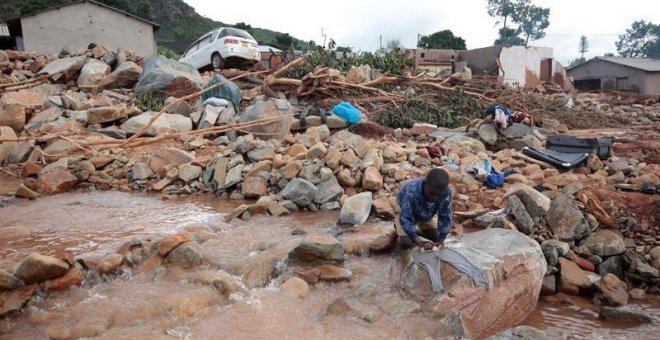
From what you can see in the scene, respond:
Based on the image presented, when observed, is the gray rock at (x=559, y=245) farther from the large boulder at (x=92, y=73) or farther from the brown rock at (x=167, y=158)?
the large boulder at (x=92, y=73)

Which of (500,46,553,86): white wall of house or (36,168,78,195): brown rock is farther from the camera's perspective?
(500,46,553,86): white wall of house

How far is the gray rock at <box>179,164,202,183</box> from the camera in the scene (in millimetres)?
7379

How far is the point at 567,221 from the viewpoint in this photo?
5.37 meters

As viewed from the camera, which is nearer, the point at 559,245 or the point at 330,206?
the point at 559,245

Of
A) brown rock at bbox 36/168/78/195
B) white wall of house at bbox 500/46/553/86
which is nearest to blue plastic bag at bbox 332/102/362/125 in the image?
brown rock at bbox 36/168/78/195

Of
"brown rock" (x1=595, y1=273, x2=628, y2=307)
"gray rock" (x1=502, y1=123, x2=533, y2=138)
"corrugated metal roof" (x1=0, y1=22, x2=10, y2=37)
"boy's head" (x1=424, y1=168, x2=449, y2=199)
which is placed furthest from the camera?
"corrugated metal roof" (x1=0, y1=22, x2=10, y2=37)

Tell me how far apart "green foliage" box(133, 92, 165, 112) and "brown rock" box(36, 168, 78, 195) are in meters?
3.38

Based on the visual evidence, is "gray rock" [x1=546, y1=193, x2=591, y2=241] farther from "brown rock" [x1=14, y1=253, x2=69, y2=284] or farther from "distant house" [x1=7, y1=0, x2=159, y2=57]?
"distant house" [x1=7, y1=0, x2=159, y2=57]

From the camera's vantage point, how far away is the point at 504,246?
4211 mm

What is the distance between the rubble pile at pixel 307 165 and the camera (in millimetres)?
4883

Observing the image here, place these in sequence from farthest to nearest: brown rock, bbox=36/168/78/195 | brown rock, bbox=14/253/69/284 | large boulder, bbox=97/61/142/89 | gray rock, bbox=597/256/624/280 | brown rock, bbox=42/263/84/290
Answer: large boulder, bbox=97/61/142/89 → brown rock, bbox=36/168/78/195 → gray rock, bbox=597/256/624/280 → brown rock, bbox=42/263/84/290 → brown rock, bbox=14/253/69/284

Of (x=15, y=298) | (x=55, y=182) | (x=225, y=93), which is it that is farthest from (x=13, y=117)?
(x=15, y=298)

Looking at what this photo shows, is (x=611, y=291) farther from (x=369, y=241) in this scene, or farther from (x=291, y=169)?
(x=291, y=169)

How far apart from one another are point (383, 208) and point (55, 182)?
16.6 feet
